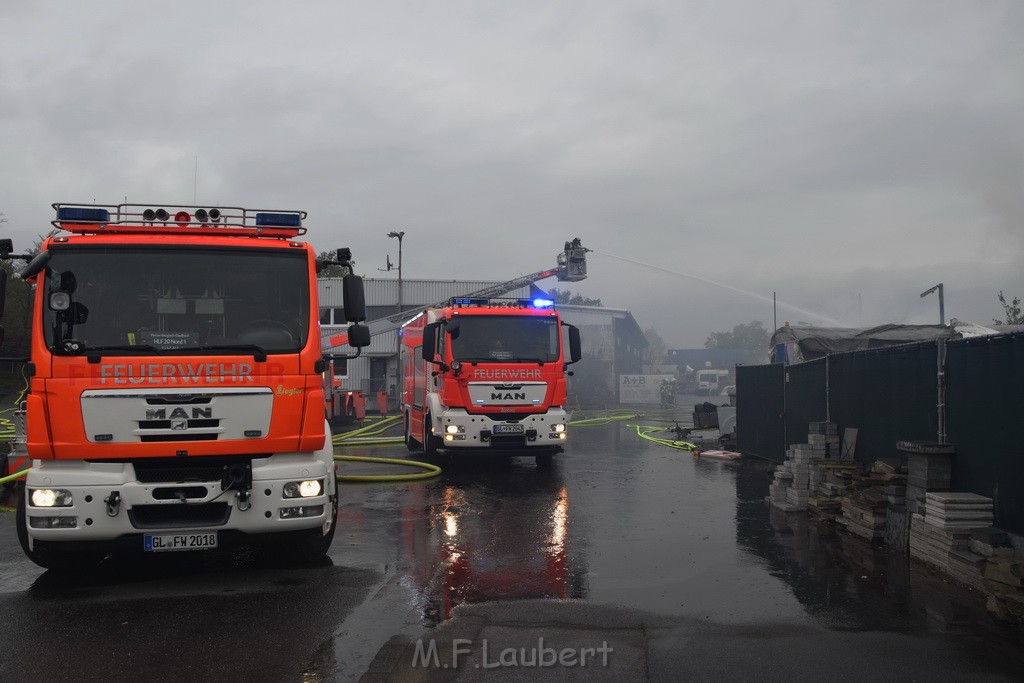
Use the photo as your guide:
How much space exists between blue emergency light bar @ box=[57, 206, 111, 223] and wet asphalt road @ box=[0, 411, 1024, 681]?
3152 millimetres

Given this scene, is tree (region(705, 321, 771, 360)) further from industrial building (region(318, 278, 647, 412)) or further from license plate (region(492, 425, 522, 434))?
license plate (region(492, 425, 522, 434))

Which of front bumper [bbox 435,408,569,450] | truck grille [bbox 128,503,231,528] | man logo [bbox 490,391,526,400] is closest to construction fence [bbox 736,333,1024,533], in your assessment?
front bumper [bbox 435,408,569,450]

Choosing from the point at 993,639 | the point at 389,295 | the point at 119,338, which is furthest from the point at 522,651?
the point at 389,295

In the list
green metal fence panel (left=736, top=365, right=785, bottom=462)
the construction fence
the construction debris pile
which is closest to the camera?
the construction debris pile

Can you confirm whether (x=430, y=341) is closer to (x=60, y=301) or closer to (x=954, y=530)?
(x=60, y=301)

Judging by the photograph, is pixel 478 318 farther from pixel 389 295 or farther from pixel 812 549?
pixel 389 295

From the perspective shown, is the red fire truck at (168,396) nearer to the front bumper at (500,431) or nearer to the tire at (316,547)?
the tire at (316,547)

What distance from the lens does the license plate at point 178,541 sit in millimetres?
6457

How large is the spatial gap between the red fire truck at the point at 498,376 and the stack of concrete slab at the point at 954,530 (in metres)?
7.64

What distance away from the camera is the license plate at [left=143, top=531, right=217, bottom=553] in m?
6.46

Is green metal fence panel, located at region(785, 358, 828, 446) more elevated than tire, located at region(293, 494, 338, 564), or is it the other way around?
green metal fence panel, located at region(785, 358, 828, 446)

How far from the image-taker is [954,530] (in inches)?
274

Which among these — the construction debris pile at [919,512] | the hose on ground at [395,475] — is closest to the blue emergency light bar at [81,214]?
the hose on ground at [395,475]

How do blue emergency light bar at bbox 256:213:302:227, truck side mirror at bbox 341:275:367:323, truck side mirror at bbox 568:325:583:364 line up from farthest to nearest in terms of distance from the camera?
truck side mirror at bbox 568:325:583:364, blue emergency light bar at bbox 256:213:302:227, truck side mirror at bbox 341:275:367:323
